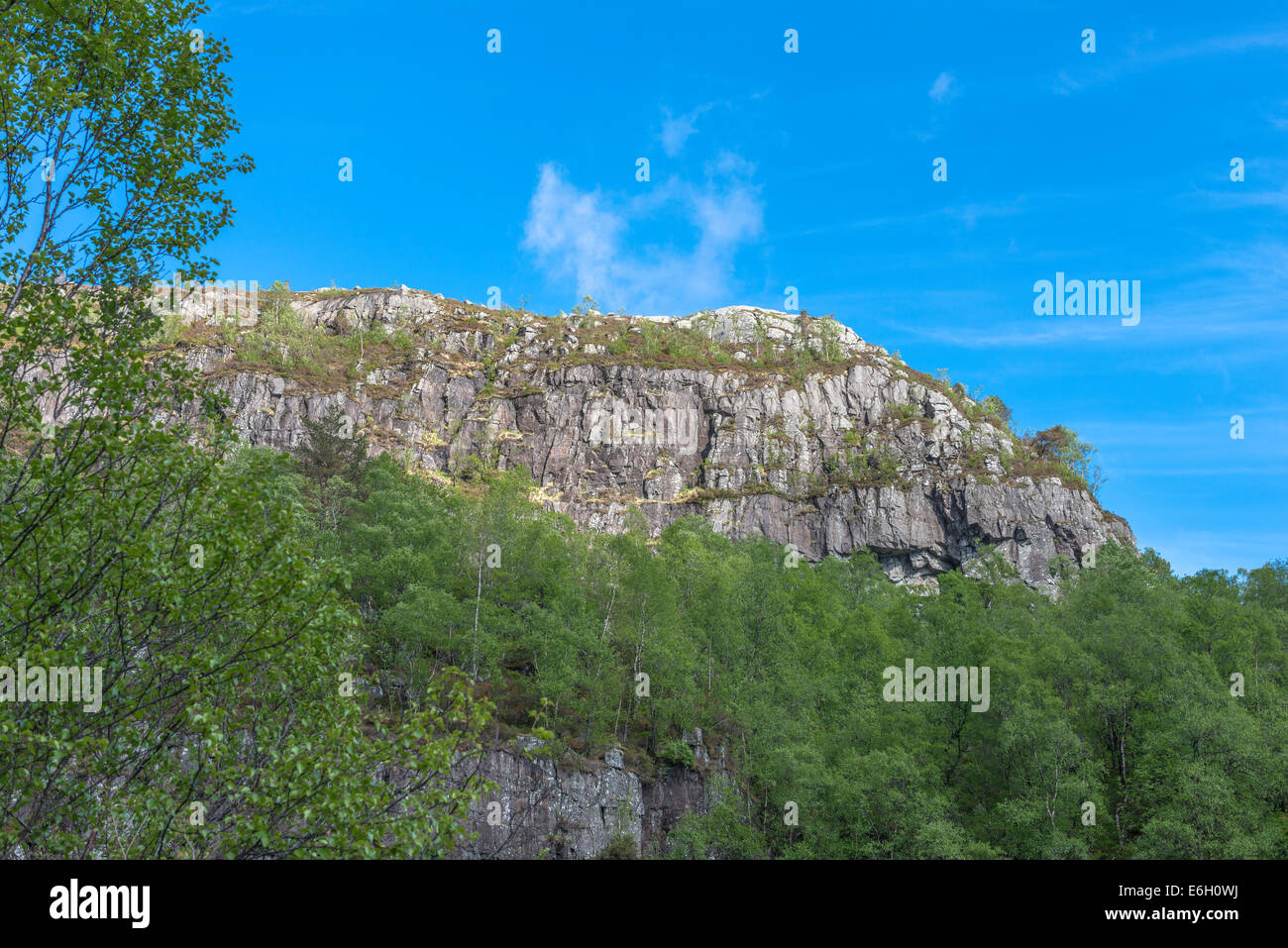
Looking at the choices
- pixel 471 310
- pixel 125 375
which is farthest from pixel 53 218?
pixel 471 310

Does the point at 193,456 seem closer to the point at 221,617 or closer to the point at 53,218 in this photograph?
the point at 221,617

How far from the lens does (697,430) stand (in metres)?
132

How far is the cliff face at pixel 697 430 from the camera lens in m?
118

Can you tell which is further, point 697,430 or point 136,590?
point 697,430

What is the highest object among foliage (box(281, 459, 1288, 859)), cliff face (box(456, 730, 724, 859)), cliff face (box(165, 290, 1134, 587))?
cliff face (box(165, 290, 1134, 587))

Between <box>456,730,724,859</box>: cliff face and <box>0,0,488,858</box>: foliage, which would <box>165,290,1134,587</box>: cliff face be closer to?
<box>456,730,724,859</box>: cliff face

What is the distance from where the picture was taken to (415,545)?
175 feet

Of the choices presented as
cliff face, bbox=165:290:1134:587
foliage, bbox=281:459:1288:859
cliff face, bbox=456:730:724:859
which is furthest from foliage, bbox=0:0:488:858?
cliff face, bbox=165:290:1134:587

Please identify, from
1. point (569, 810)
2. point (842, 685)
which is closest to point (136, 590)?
point (569, 810)

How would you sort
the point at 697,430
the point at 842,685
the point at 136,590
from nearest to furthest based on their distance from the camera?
the point at 136,590 < the point at 842,685 < the point at 697,430

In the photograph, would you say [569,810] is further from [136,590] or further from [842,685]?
[136,590]

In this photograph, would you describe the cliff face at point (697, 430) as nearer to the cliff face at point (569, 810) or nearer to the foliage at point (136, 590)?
the cliff face at point (569, 810)

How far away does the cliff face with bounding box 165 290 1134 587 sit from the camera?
118m
